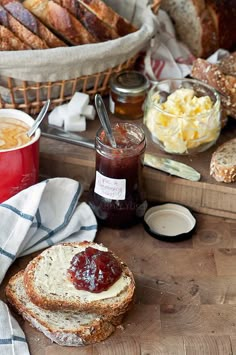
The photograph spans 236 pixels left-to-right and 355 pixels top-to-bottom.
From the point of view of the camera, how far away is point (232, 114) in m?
2.30

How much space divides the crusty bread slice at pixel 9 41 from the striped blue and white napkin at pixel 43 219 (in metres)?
0.42

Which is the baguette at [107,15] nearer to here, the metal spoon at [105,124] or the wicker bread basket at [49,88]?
the wicker bread basket at [49,88]

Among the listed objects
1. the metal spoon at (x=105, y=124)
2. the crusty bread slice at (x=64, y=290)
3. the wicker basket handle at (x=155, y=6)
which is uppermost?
the wicker basket handle at (x=155, y=6)

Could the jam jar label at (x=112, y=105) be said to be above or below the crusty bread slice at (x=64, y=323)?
above

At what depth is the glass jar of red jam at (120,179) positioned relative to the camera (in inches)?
78.1

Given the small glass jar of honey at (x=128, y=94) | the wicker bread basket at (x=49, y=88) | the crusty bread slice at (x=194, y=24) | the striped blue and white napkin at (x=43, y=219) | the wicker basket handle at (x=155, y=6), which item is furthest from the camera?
the crusty bread slice at (x=194, y=24)

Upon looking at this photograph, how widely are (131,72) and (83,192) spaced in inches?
17.4

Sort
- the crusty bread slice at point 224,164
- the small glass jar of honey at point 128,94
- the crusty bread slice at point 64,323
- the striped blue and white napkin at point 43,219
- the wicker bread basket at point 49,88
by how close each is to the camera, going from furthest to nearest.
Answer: the small glass jar of honey at point 128,94 → the wicker bread basket at point 49,88 → the crusty bread slice at point 224,164 → the striped blue and white napkin at point 43,219 → the crusty bread slice at point 64,323

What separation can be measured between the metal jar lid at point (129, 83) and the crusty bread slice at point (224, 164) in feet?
1.07

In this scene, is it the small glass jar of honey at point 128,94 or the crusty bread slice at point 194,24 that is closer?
the small glass jar of honey at point 128,94

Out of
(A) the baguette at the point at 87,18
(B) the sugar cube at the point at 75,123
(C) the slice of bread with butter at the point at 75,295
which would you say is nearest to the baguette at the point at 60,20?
(A) the baguette at the point at 87,18

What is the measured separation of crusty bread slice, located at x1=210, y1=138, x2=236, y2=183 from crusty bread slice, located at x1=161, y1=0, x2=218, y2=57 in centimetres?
59

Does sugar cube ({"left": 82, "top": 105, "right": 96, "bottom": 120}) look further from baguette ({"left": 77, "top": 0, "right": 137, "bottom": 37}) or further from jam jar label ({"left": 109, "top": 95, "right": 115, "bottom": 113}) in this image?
baguette ({"left": 77, "top": 0, "right": 137, "bottom": 37})

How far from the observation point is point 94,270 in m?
1.77
